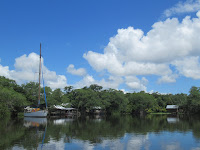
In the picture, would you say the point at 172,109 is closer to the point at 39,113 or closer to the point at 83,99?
the point at 83,99

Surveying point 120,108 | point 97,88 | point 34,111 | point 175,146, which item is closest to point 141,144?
point 175,146

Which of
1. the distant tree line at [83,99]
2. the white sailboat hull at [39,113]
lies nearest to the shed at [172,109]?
the distant tree line at [83,99]

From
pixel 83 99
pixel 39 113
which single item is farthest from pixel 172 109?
pixel 39 113

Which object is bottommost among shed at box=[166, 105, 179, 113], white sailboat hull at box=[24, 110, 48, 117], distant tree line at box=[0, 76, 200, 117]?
shed at box=[166, 105, 179, 113]

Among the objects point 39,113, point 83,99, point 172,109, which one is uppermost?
point 83,99

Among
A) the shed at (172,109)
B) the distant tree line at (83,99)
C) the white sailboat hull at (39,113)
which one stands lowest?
the shed at (172,109)

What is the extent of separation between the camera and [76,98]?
8156 cm

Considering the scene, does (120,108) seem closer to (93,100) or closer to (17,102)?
(93,100)

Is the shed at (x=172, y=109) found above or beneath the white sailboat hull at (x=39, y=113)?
beneath

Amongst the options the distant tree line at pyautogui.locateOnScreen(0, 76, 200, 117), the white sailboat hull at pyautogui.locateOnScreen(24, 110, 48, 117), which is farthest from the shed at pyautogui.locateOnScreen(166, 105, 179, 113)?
the white sailboat hull at pyautogui.locateOnScreen(24, 110, 48, 117)

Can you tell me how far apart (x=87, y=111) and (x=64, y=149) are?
75.7 m

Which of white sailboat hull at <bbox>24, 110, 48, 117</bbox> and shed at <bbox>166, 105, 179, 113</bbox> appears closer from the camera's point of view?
white sailboat hull at <bbox>24, 110, 48, 117</bbox>

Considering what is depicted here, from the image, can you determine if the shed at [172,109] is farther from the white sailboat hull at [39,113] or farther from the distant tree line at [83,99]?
the white sailboat hull at [39,113]

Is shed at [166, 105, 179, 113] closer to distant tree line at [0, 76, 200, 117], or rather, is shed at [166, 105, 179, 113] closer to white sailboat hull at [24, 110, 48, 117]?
distant tree line at [0, 76, 200, 117]
